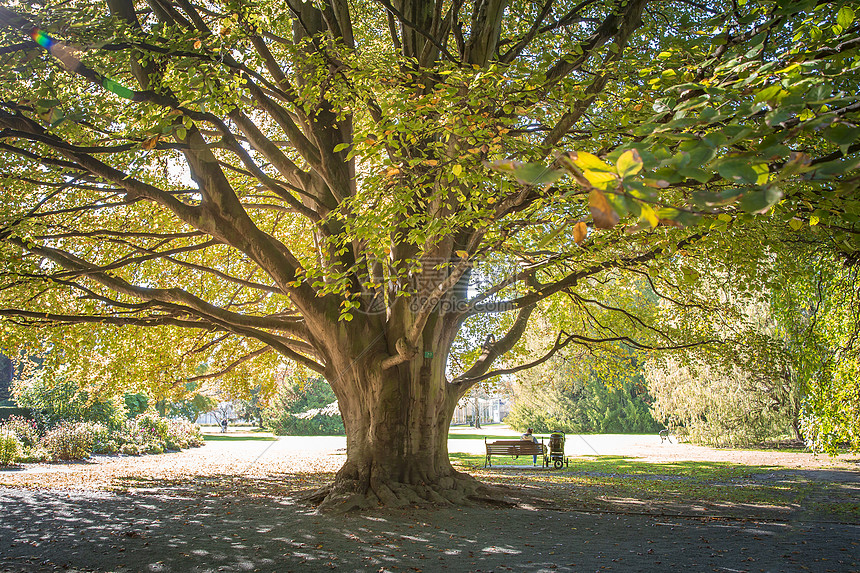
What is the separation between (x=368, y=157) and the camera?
574 cm

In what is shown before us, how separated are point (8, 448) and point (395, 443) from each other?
42.6ft

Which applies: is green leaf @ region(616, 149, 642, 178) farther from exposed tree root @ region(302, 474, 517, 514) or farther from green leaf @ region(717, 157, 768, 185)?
exposed tree root @ region(302, 474, 517, 514)

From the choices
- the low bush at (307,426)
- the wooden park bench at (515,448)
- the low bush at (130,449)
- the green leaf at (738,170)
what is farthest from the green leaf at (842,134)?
the low bush at (307,426)

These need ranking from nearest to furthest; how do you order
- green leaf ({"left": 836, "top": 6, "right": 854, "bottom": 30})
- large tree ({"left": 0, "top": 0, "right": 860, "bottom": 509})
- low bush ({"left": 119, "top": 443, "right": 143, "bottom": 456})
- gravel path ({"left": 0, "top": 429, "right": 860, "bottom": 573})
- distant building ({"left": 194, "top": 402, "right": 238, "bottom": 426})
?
1. green leaf ({"left": 836, "top": 6, "right": 854, "bottom": 30})
2. large tree ({"left": 0, "top": 0, "right": 860, "bottom": 509})
3. gravel path ({"left": 0, "top": 429, "right": 860, "bottom": 573})
4. low bush ({"left": 119, "top": 443, "right": 143, "bottom": 456})
5. distant building ({"left": 194, "top": 402, "right": 238, "bottom": 426})

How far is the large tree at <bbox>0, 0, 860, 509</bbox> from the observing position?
17.6 ft

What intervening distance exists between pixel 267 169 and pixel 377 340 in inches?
261

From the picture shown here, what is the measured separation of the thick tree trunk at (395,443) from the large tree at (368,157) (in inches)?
1.4

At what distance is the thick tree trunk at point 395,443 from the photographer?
29.1 ft

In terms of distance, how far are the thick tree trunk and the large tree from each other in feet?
0.12

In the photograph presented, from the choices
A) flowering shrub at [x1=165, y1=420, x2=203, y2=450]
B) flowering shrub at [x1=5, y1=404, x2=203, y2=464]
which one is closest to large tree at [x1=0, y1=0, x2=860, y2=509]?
flowering shrub at [x1=5, y1=404, x2=203, y2=464]

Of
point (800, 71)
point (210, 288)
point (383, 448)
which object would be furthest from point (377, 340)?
point (800, 71)

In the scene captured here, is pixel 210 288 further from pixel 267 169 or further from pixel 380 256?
pixel 380 256

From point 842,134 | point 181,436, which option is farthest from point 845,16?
point 181,436

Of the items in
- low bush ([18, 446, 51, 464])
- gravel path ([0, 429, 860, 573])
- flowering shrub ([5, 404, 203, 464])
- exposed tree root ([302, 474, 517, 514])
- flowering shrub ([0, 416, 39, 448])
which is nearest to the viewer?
gravel path ([0, 429, 860, 573])
